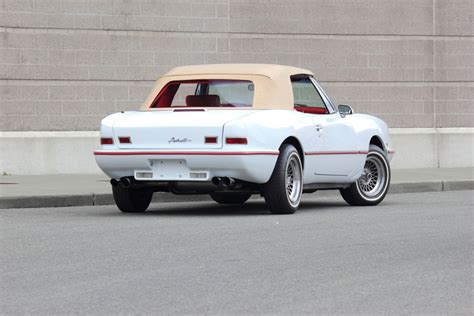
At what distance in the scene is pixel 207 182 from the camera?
1322 cm

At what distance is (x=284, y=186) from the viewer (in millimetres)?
13445

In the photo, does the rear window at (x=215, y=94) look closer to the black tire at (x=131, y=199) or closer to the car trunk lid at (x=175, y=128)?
the car trunk lid at (x=175, y=128)

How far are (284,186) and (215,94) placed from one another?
4.43ft

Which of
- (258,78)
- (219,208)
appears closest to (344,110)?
(258,78)

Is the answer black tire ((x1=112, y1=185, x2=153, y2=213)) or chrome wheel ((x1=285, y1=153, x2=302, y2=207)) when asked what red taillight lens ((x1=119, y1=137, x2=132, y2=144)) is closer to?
black tire ((x1=112, y1=185, x2=153, y2=213))

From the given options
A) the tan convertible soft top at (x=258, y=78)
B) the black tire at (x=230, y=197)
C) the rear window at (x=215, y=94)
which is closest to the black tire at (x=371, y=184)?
the black tire at (x=230, y=197)

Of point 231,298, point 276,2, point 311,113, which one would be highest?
point 276,2

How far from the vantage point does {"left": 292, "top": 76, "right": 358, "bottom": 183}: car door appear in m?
14.3

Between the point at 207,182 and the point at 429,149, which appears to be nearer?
the point at 207,182

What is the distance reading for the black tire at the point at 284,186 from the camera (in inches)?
527

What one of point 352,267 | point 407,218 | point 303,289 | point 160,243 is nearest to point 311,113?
point 407,218

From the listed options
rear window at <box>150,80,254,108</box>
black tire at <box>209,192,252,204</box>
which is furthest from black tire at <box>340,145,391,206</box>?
rear window at <box>150,80,254,108</box>

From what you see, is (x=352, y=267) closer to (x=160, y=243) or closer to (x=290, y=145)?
(x=160, y=243)

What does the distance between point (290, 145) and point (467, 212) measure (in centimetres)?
215
